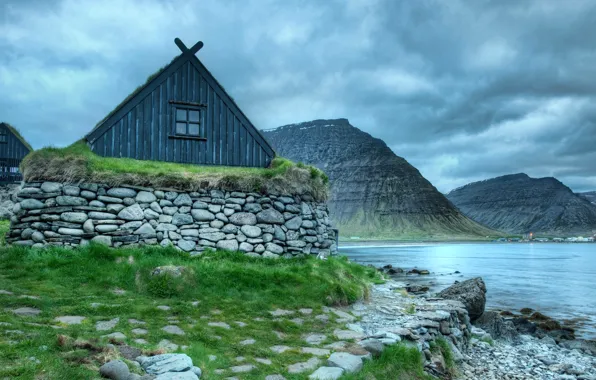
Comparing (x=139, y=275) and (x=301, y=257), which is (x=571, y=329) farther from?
(x=139, y=275)

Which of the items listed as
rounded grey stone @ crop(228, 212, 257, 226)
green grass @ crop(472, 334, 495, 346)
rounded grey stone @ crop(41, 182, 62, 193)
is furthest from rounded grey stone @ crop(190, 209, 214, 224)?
green grass @ crop(472, 334, 495, 346)

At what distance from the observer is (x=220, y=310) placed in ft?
32.4

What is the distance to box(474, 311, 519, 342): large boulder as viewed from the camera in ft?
52.5

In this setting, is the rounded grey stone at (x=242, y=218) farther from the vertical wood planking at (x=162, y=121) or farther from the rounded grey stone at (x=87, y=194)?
the vertical wood planking at (x=162, y=121)

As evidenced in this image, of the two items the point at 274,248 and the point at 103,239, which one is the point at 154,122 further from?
the point at 274,248

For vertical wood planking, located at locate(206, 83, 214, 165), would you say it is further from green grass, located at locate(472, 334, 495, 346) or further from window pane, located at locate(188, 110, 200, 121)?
green grass, located at locate(472, 334, 495, 346)

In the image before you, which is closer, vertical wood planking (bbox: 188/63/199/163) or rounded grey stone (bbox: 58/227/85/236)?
rounded grey stone (bbox: 58/227/85/236)

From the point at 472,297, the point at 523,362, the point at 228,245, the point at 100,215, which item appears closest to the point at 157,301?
the point at 228,245

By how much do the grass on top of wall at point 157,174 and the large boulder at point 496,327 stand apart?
26.6 ft

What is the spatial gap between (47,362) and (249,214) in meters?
10.1

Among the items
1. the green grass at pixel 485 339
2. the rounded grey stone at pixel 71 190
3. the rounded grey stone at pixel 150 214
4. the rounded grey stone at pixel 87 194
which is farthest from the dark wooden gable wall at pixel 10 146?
the green grass at pixel 485 339

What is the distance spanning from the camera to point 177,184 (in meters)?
14.7

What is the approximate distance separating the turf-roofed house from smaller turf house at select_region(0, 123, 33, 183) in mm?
19922

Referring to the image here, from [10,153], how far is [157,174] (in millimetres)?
24598
